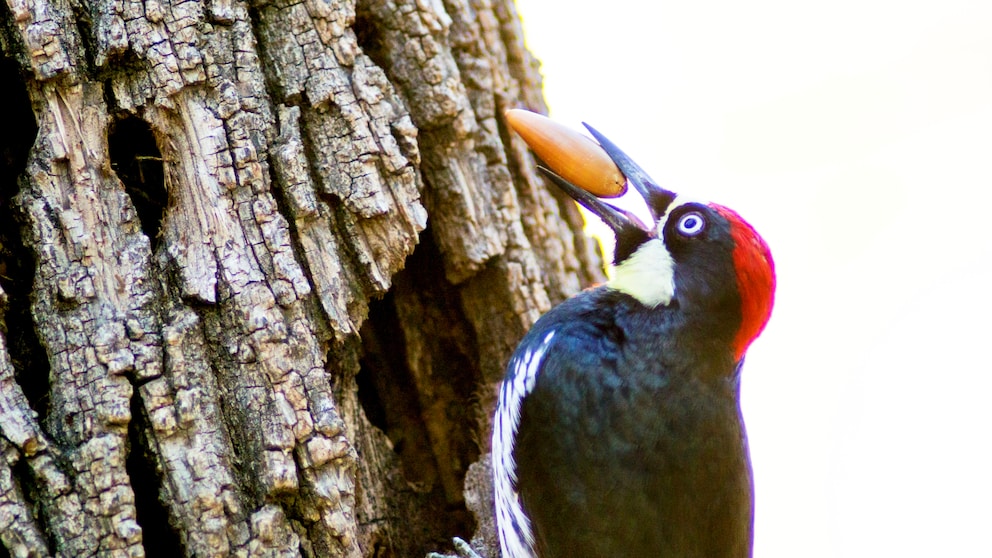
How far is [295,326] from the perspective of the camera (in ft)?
7.75

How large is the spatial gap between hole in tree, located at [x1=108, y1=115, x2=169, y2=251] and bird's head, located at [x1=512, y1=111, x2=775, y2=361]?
124 cm

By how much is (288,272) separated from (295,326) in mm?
144

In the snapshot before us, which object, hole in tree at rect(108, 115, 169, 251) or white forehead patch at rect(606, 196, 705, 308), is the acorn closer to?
white forehead patch at rect(606, 196, 705, 308)

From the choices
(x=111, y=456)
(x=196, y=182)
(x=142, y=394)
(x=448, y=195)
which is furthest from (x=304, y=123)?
(x=111, y=456)

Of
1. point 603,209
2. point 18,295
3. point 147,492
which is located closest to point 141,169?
point 18,295

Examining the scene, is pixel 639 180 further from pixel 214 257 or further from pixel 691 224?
pixel 214 257

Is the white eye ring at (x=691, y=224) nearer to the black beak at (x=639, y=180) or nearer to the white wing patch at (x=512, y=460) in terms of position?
the black beak at (x=639, y=180)

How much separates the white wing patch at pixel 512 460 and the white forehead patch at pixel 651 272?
341 millimetres

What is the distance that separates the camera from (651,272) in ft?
9.77

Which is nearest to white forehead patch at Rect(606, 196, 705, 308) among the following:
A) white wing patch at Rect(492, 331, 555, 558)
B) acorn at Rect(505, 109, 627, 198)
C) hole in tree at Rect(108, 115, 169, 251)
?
acorn at Rect(505, 109, 627, 198)

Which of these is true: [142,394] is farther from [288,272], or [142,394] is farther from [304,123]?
[304,123]

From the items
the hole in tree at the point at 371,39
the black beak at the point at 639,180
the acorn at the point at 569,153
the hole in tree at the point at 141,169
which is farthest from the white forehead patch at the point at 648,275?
the hole in tree at the point at 141,169

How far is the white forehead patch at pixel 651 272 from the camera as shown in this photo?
289 cm

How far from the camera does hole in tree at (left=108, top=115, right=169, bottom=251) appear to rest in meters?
2.39
